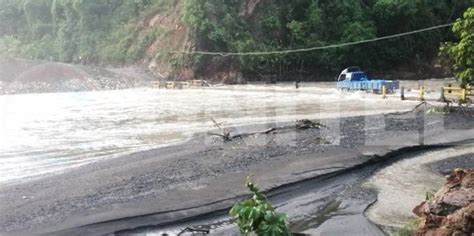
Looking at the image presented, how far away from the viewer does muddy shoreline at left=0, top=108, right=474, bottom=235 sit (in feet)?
29.4

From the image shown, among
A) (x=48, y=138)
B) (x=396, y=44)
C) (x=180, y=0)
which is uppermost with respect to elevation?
(x=180, y=0)

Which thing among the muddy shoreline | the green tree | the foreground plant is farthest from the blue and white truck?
the foreground plant

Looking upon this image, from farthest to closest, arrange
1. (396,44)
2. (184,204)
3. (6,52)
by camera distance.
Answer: (6,52), (396,44), (184,204)

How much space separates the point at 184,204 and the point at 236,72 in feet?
156

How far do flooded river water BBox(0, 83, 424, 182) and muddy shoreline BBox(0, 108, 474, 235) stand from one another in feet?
6.55

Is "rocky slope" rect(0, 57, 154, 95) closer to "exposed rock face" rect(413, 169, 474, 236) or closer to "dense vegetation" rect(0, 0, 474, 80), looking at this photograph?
"dense vegetation" rect(0, 0, 474, 80)

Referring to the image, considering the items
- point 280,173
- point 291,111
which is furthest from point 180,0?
point 280,173

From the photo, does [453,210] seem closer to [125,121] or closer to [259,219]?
[259,219]

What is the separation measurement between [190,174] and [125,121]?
605 inches

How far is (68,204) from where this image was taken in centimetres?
991

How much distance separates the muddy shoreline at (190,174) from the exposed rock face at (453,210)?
3.99 meters

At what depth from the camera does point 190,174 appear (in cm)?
1214

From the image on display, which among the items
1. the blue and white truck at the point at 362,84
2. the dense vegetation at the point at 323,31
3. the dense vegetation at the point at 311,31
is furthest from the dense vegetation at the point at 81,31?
the blue and white truck at the point at 362,84

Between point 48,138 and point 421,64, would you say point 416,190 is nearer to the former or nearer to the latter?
point 48,138
